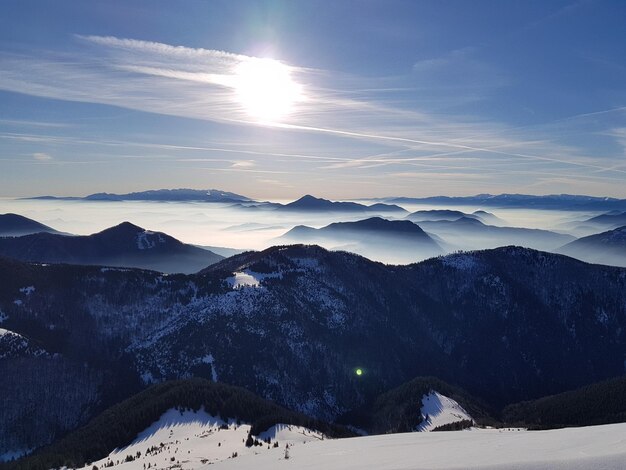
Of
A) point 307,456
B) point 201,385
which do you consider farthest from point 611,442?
point 201,385

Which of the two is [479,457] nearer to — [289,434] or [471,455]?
[471,455]

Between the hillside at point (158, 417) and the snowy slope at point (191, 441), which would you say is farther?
the hillside at point (158, 417)

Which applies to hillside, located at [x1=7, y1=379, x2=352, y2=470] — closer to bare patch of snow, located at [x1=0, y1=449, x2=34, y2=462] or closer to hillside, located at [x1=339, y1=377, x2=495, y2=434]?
bare patch of snow, located at [x1=0, y1=449, x2=34, y2=462]

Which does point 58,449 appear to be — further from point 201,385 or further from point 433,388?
point 433,388

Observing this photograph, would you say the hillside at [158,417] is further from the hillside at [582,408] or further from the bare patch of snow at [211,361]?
the hillside at [582,408]

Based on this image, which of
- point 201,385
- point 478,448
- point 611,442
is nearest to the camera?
point 611,442

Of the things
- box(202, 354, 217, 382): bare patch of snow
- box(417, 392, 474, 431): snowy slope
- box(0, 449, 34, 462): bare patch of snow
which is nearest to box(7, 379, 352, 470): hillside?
box(0, 449, 34, 462): bare patch of snow

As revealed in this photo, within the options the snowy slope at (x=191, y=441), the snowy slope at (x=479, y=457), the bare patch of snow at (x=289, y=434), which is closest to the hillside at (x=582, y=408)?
the bare patch of snow at (x=289, y=434)

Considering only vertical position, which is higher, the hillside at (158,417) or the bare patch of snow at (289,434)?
the bare patch of snow at (289,434)
